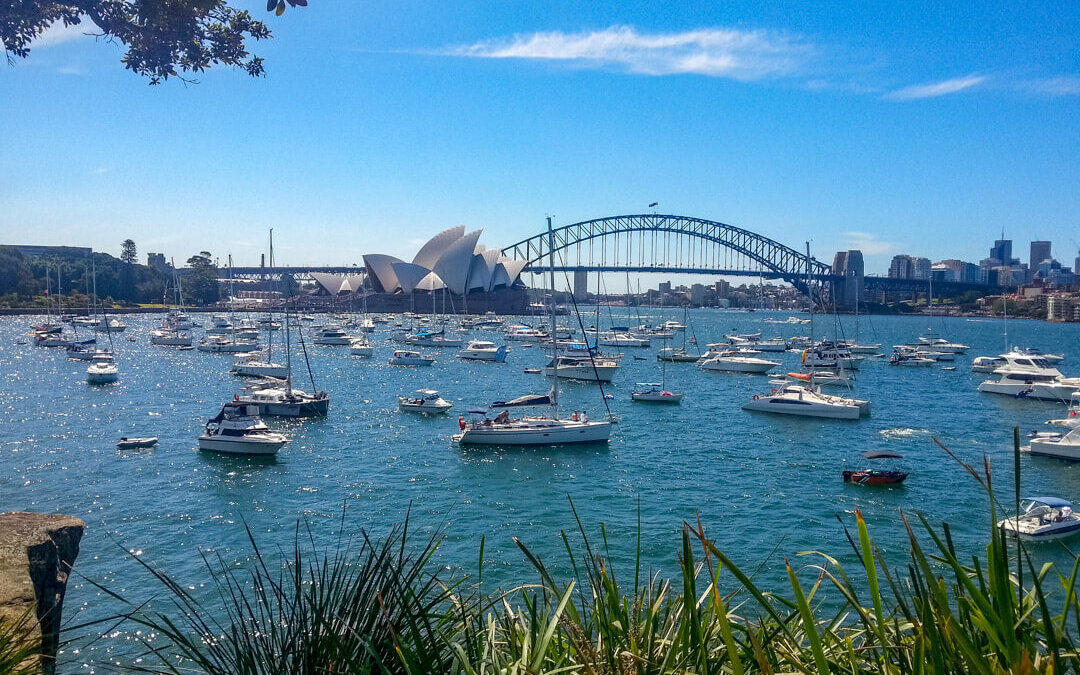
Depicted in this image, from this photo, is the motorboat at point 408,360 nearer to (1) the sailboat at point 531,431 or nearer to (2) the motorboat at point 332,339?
(2) the motorboat at point 332,339

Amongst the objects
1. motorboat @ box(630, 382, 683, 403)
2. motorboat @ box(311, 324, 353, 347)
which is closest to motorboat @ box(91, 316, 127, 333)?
motorboat @ box(311, 324, 353, 347)

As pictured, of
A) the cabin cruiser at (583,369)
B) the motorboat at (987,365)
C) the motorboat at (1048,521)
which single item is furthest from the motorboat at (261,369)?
the motorboat at (987,365)

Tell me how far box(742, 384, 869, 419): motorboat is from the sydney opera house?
7254 cm

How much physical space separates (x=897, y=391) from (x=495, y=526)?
30.7 m

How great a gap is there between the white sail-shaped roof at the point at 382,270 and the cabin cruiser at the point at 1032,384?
84.8 metres

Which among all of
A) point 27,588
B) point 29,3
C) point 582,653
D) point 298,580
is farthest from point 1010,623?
point 29,3

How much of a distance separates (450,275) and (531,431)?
264 ft

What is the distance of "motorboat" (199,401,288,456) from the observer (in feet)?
67.6

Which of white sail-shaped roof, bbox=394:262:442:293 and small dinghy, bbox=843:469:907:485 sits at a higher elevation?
white sail-shaped roof, bbox=394:262:442:293

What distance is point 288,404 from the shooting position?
27906 millimetres

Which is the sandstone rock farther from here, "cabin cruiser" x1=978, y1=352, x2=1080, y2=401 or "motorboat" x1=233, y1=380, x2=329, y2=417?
"cabin cruiser" x1=978, y1=352, x2=1080, y2=401

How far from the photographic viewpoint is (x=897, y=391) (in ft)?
127

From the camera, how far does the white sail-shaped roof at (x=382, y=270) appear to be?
110m

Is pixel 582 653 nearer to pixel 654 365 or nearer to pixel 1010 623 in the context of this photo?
pixel 1010 623
